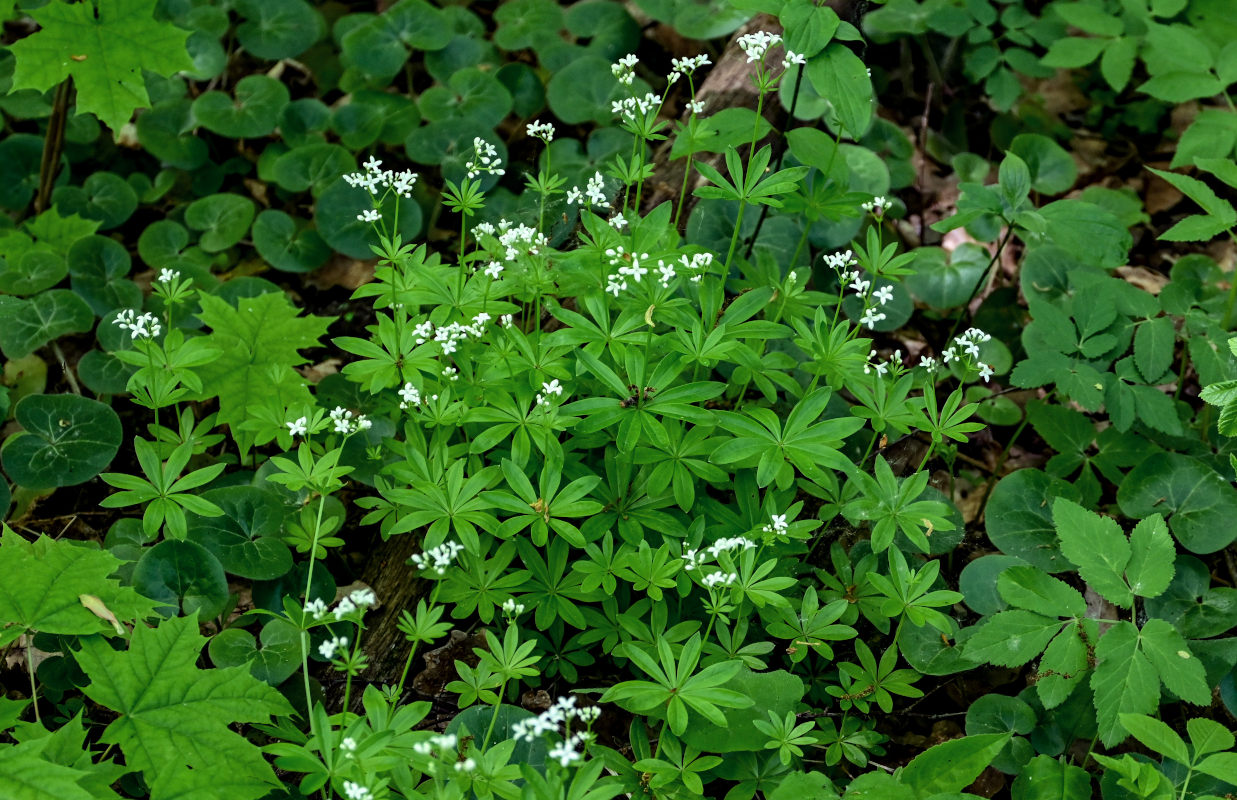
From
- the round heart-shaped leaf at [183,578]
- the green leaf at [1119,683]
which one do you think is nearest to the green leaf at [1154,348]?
the green leaf at [1119,683]

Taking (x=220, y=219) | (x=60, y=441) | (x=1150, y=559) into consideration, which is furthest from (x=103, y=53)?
(x=1150, y=559)

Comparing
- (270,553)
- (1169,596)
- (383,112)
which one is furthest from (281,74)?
(1169,596)

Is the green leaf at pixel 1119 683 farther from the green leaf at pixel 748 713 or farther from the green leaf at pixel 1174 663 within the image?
the green leaf at pixel 748 713

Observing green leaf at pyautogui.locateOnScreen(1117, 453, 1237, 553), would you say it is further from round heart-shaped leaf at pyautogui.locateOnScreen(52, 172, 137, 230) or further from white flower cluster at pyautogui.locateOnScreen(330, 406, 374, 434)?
round heart-shaped leaf at pyautogui.locateOnScreen(52, 172, 137, 230)

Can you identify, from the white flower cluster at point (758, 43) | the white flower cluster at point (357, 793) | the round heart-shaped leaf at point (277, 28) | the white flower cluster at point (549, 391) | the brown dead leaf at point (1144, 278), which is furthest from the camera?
the round heart-shaped leaf at point (277, 28)

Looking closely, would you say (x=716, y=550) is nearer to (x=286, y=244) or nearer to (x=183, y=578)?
(x=183, y=578)

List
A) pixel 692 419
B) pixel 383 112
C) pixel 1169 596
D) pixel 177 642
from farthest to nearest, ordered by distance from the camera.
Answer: pixel 383 112, pixel 1169 596, pixel 692 419, pixel 177 642

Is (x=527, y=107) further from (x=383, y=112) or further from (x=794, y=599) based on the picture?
(x=794, y=599)
